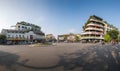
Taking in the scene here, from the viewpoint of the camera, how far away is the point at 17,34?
60938mm

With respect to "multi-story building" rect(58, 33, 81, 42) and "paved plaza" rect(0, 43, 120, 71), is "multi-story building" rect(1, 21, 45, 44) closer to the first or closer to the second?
"multi-story building" rect(58, 33, 81, 42)

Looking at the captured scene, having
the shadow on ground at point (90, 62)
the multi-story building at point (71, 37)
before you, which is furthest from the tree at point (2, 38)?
the multi-story building at point (71, 37)

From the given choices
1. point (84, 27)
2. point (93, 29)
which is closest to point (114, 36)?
point (93, 29)

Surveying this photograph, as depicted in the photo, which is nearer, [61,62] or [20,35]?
[61,62]

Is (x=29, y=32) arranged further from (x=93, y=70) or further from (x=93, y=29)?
(x=93, y=70)

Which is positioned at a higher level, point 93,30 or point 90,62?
point 93,30

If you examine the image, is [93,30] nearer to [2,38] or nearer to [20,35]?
[20,35]

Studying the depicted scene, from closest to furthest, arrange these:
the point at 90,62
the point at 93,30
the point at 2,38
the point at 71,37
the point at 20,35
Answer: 1. the point at 90,62
2. the point at 2,38
3. the point at 20,35
4. the point at 93,30
5. the point at 71,37

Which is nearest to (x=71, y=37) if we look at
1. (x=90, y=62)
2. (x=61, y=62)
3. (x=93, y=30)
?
(x=93, y=30)

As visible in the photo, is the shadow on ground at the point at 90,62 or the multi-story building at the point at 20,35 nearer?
the shadow on ground at the point at 90,62

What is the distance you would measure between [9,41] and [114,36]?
50.7 metres

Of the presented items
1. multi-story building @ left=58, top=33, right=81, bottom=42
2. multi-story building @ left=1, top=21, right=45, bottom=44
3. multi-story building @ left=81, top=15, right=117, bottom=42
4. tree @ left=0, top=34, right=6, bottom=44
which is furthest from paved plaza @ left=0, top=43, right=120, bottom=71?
multi-story building @ left=58, top=33, right=81, bottom=42

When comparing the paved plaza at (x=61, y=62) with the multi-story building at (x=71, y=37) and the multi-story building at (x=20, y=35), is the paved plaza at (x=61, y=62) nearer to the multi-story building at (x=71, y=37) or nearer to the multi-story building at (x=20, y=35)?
the multi-story building at (x=20, y=35)

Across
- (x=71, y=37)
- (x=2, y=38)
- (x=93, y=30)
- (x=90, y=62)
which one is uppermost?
(x=93, y=30)
